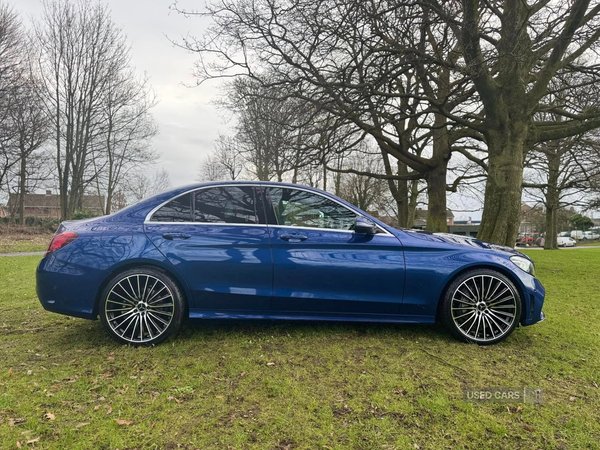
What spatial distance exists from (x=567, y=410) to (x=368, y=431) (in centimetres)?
131

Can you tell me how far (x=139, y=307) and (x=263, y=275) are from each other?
1153mm

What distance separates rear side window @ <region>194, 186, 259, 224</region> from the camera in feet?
10.8

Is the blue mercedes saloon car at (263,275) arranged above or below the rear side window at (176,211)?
below

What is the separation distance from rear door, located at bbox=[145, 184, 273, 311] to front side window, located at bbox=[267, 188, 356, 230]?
0.26 meters

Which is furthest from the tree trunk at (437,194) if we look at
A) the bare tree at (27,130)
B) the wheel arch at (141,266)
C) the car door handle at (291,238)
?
the bare tree at (27,130)

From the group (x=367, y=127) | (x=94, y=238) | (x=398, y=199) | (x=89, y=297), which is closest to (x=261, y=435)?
(x=89, y=297)

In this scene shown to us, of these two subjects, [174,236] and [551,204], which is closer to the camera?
[174,236]

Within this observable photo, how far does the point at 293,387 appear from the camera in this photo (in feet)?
7.84

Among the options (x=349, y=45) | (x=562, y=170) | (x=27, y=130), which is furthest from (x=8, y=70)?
(x=562, y=170)

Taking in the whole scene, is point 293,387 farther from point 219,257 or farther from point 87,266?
point 87,266

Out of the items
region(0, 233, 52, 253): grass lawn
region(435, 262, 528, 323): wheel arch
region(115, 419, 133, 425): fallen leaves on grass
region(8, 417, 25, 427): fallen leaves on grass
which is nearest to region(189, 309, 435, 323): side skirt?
region(435, 262, 528, 323): wheel arch

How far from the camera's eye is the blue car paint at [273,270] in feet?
→ 10.1

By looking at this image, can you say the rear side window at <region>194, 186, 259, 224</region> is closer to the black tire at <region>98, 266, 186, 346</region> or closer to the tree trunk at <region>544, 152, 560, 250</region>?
the black tire at <region>98, 266, 186, 346</region>

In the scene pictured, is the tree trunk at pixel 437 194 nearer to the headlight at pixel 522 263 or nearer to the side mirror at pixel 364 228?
the headlight at pixel 522 263
